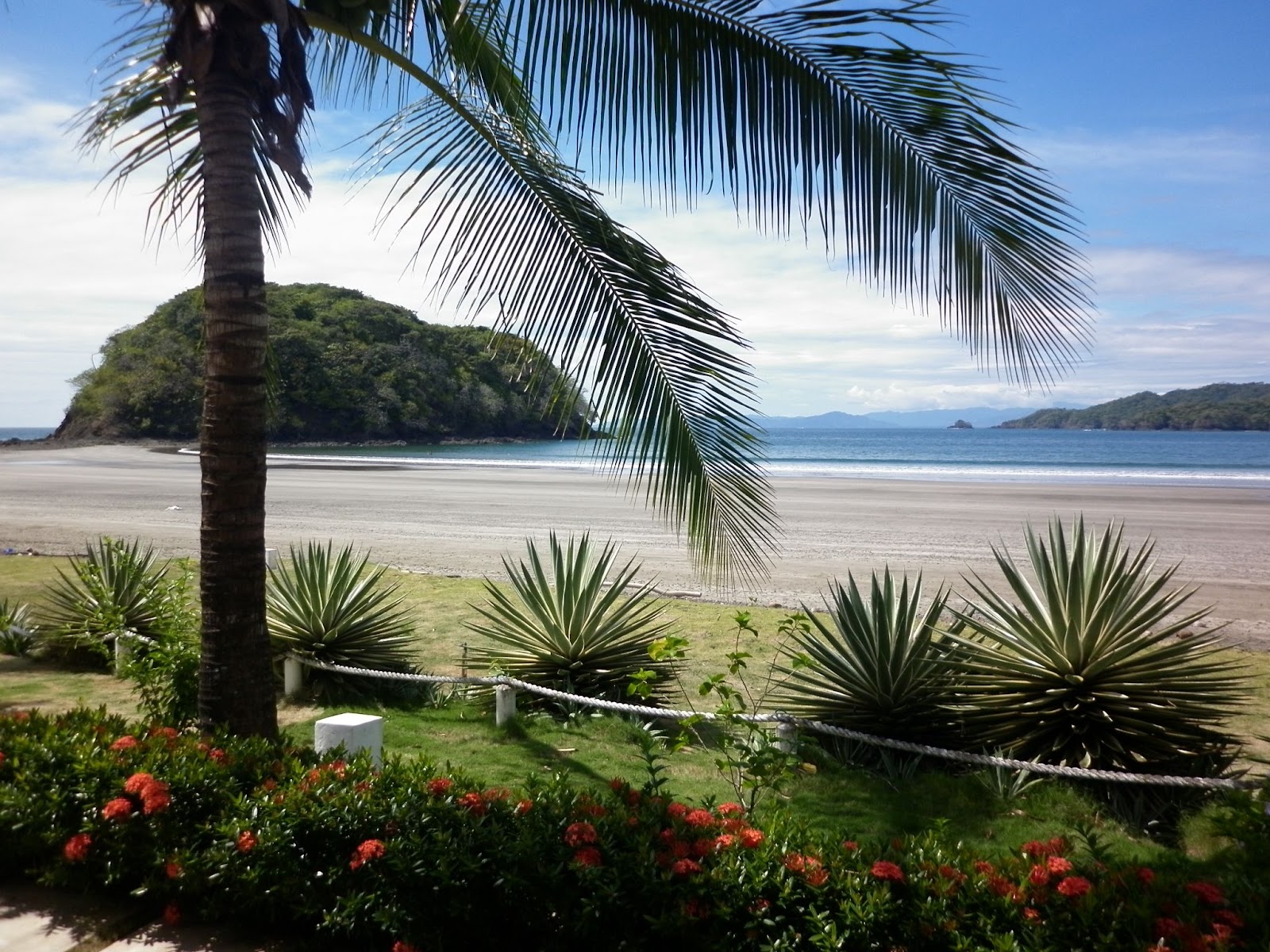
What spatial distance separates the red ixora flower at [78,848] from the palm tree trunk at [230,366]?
0.79m

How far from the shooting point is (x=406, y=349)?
3256 centimetres

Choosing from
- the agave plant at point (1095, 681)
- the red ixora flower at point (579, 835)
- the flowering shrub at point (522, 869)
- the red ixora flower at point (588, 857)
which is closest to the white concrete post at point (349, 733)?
the flowering shrub at point (522, 869)

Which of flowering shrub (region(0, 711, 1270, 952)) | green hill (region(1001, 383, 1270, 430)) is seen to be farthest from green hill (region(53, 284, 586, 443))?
green hill (region(1001, 383, 1270, 430))

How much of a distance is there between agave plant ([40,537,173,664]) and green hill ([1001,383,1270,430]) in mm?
128471

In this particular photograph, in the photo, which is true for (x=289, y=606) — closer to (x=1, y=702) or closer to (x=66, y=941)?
(x=1, y=702)

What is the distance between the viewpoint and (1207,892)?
2670mm

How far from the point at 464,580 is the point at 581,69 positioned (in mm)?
9178

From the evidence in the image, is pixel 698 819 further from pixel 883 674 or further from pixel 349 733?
pixel 883 674

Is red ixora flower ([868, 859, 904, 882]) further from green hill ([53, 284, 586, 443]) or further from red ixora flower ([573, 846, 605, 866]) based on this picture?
green hill ([53, 284, 586, 443])

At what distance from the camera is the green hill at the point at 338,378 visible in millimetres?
6772

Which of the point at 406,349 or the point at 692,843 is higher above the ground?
the point at 406,349

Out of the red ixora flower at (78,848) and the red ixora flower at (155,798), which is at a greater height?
the red ixora flower at (155,798)

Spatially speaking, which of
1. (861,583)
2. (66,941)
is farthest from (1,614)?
(861,583)

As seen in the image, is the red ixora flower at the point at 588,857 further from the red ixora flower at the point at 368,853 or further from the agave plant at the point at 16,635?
the agave plant at the point at 16,635
